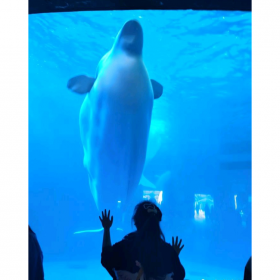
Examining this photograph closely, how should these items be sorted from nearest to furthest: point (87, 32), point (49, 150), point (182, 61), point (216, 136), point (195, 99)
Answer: point (216, 136) → point (87, 32) → point (182, 61) → point (195, 99) → point (49, 150)

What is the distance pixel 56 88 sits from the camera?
2102 cm

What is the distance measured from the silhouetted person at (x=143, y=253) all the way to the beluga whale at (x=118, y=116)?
125 cm

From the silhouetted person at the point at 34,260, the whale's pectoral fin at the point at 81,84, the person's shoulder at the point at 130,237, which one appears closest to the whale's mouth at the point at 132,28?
the whale's pectoral fin at the point at 81,84

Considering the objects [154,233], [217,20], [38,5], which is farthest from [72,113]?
[154,233]

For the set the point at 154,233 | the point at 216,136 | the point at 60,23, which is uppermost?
the point at 60,23

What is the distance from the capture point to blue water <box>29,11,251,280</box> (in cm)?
591

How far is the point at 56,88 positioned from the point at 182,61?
12.4m

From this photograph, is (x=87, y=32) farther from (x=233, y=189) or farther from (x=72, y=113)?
(x=72, y=113)

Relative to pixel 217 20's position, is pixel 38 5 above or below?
below

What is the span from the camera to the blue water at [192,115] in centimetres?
591

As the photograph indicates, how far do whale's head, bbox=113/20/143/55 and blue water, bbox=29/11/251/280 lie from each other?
59.7 inches

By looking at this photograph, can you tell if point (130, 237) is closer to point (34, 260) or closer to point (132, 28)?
point (34, 260)

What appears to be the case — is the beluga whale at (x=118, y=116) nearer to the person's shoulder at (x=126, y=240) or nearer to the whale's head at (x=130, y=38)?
the whale's head at (x=130, y=38)
